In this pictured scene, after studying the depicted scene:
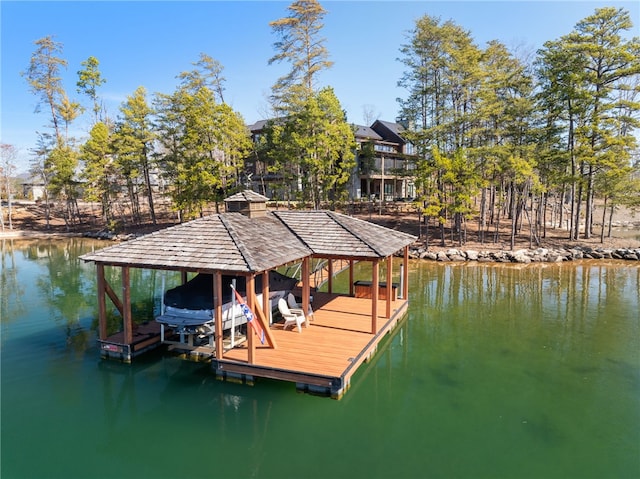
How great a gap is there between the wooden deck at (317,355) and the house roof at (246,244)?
6.69 ft

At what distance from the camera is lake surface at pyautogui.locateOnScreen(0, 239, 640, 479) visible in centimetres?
683

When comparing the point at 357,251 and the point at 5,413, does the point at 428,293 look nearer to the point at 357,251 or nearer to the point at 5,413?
the point at 357,251

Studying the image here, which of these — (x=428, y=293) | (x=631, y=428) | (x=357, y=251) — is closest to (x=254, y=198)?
(x=357, y=251)

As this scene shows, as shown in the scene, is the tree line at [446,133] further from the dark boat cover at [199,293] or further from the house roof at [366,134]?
the dark boat cover at [199,293]

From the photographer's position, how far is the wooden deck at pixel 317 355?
880cm

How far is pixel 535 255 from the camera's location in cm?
2525

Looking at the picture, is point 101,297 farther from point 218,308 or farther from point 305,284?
point 305,284

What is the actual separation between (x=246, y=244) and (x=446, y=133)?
22647 mm

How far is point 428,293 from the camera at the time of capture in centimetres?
→ 1822

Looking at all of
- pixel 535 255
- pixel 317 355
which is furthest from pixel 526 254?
pixel 317 355

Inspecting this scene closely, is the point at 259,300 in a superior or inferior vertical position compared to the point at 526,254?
superior

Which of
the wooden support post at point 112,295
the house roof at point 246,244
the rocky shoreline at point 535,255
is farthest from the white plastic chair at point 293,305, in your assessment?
the rocky shoreline at point 535,255

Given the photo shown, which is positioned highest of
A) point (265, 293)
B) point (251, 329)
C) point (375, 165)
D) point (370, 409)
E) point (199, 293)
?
point (375, 165)

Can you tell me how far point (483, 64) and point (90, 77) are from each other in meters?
41.5
